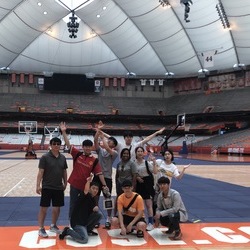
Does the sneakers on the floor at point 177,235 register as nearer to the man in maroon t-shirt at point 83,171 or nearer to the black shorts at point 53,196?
the man in maroon t-shirt at point 83,171

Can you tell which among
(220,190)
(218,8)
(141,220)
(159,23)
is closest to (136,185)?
(141,220)

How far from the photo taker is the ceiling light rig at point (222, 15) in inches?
1703

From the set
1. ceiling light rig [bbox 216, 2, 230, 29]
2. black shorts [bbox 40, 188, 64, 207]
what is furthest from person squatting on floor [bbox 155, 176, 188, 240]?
ceiling light rig [bbox 216, 2, 230, 29]

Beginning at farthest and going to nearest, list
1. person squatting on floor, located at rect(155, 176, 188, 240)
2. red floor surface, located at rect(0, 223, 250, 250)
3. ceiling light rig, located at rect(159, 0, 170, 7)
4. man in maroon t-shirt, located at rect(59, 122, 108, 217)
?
ceiling light rig, located at rect(159, 0, 170, 7)
man in maroon t-shirt, located at rect(59, 122, 108, 217)
person squatting on floor, located at rect(155, 176, 188, 240)
red floor surface, located at rect(0, 223, 250, 250)

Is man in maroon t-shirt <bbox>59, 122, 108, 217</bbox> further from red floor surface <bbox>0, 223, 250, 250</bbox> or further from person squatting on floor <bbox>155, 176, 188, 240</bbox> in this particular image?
person squatting on floor <bbox>155, 176, 188, 240</bbox>

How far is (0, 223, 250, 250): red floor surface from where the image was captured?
262 inches

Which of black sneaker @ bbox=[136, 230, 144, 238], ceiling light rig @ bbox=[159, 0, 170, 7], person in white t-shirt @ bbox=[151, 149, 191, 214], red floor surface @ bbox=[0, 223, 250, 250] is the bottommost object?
red floor surface @ bbox=[0, 223, 250, 250]

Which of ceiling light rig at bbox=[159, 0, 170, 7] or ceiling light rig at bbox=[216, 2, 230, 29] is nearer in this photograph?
ceiling light rig at bbox=[216, 2, 230, 29]

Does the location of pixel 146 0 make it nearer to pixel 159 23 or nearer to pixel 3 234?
pixel 159 23

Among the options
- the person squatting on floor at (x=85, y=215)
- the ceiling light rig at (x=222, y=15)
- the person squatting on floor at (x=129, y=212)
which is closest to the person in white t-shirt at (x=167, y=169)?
the person squatting on floor at (x=129, y=212)

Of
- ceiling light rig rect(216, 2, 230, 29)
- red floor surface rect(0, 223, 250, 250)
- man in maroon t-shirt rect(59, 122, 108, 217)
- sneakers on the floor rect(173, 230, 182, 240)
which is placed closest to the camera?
red floor surface rect(0, 223, 250, 250)

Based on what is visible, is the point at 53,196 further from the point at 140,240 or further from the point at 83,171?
the point at 140,240

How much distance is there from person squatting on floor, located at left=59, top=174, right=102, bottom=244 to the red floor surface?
162 mm

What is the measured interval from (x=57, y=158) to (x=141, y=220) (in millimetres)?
1992
